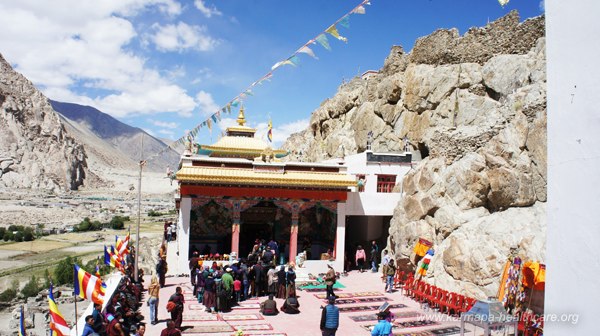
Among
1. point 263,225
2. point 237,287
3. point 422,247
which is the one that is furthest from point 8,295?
point 422,247

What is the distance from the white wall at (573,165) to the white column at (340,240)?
17450 mm

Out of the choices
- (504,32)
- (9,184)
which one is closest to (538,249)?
(504,32)

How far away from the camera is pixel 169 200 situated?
425ft

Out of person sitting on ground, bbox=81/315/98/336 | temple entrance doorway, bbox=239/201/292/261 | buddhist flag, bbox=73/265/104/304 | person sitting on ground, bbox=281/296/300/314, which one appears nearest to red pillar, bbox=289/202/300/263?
temple entrance doorway, bbox=239/201/292/261

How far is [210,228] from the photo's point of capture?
75.5ft

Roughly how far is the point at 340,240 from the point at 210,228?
6.53 metres

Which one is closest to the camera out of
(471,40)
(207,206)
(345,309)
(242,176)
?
(345,309)

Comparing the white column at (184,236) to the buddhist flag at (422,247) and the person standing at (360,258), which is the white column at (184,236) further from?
the buddhist flag at (422,247)

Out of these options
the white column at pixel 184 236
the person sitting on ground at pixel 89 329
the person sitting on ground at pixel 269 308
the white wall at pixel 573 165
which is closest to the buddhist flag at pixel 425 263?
the person sitting on ground at pixel 269 308

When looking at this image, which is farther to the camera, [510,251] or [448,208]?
[448,208]

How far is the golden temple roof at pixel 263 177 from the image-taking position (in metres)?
20.2

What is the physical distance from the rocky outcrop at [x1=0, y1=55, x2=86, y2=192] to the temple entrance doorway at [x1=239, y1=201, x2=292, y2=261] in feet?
340

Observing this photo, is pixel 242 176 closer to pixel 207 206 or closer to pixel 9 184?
pixel 207 206

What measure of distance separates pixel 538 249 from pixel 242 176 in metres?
12.4
